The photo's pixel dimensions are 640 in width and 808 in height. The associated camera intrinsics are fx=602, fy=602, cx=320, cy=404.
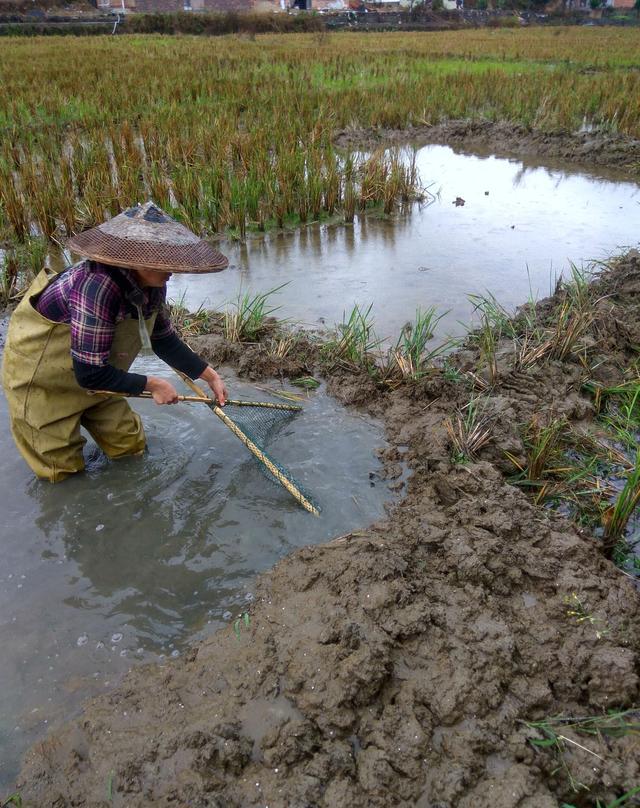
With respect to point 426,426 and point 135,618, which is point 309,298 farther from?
point 135,618

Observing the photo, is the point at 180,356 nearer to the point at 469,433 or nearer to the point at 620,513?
the point at 469,433

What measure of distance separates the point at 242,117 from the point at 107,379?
8781 mm

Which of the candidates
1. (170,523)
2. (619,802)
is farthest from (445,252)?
(619,802)

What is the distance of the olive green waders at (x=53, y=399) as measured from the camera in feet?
8.51

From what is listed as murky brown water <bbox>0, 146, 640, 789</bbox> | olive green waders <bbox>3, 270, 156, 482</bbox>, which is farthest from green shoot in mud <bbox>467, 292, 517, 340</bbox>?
olive green waders <bbox>3, 270, 156, 482</bbox>

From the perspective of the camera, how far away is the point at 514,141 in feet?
31.2

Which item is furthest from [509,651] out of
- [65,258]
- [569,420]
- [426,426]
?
[65,258]

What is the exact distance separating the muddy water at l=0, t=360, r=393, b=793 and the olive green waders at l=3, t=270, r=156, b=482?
0.52 feet

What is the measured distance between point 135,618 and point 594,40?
27312 millimetres

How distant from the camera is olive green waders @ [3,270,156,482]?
2594 millimetres

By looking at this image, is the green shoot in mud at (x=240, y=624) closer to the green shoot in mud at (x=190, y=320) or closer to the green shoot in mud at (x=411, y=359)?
the green shoot in mud at (x=411, y=359)

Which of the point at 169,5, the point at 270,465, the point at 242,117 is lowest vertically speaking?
the point at 270,465

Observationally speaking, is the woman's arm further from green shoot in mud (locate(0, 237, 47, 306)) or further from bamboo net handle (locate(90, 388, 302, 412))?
green shoot in mud (locate(0, 237, 47, 306))

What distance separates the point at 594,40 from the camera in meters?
22.6
